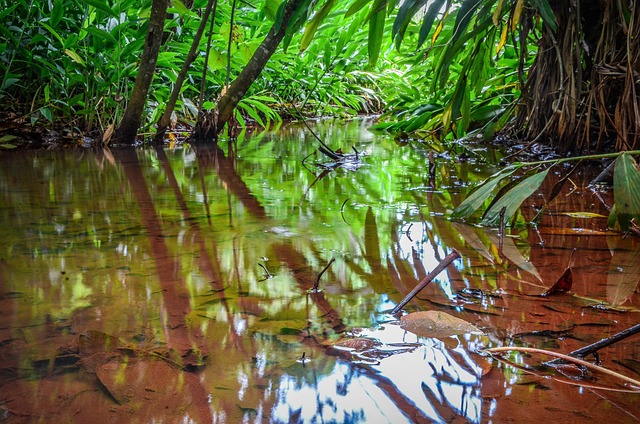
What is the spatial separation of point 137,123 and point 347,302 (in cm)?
313

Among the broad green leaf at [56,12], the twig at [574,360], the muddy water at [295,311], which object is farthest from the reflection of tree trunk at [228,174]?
the broad green leaf at [56,12]

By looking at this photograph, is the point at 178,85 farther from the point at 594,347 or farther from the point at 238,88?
the point at 594,347

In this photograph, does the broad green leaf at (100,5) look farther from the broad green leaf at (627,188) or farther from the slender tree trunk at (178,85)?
the broad green leaf at (627,188)

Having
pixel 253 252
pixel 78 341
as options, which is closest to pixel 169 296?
pixel 78 341

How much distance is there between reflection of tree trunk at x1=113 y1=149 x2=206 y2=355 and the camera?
2.56 feet

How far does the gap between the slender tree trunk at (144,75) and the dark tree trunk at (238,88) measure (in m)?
0.47

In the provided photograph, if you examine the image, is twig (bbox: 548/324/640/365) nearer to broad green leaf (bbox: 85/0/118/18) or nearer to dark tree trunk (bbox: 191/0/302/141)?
dark tree trunk (bbox: 191/0/302/141)

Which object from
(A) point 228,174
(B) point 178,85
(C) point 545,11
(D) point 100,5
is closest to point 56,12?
(D) point 100,5

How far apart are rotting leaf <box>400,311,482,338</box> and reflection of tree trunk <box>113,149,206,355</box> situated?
27cm

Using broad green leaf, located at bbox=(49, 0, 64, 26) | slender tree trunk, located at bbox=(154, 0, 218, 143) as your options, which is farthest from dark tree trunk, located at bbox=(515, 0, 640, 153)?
broad green leaf, located at bbox=(49, 0, 64, 26)

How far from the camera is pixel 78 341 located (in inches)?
30.2

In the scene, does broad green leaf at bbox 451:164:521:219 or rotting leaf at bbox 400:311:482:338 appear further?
broad green leaf at bbox 451:164:521:219

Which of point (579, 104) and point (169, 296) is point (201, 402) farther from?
point (579, 104)

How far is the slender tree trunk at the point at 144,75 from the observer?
10.8ft
